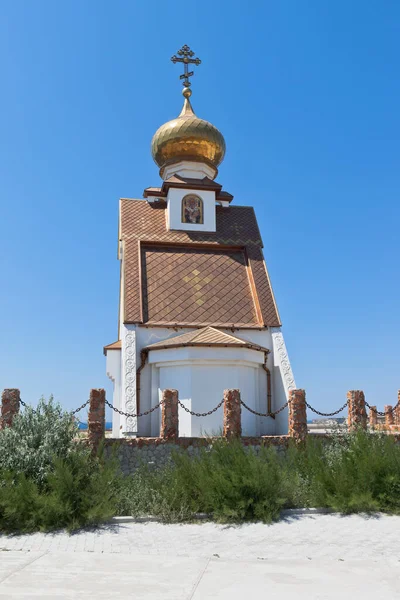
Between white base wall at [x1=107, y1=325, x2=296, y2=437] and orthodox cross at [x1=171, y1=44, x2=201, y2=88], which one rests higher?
orthodox cross at [x1=171, y1=44, x2=201, y2=88]

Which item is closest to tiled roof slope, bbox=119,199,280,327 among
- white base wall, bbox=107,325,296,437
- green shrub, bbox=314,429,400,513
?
white base wall, bbox=107,325,296,437

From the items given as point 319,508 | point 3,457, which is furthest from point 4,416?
point 319,508

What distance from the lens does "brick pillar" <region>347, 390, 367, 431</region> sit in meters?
10.3

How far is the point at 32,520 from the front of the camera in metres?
7.16

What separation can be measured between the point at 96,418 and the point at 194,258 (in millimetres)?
7551

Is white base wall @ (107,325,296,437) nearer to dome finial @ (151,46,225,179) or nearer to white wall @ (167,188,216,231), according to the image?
white wall @ (167,188,216,231)

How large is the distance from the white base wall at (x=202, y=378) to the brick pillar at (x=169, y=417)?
6.81 feet

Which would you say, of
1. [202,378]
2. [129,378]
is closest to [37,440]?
[129,378]

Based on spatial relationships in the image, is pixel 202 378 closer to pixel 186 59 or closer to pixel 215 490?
pixel 215 490

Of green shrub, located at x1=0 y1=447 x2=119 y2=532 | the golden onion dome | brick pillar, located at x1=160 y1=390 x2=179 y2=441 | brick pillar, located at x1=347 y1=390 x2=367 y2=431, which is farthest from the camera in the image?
the golden onion dome

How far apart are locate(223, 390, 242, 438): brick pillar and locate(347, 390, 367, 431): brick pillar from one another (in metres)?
2.31

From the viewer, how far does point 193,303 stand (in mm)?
14398

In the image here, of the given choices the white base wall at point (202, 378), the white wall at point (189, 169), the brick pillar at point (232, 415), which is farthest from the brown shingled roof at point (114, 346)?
the white wall at point (189, 169)

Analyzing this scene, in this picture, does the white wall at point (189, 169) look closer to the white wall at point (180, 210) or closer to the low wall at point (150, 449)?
the white wall at point (180, 210)
